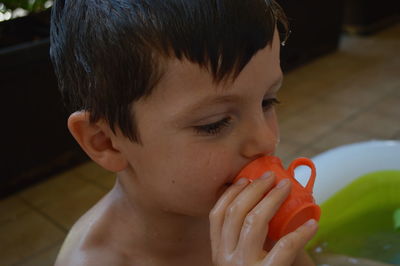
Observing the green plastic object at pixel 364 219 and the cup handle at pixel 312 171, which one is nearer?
the cup handle at pixel 312 171

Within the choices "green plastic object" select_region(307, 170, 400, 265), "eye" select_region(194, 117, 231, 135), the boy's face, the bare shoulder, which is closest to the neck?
the bare shoulder

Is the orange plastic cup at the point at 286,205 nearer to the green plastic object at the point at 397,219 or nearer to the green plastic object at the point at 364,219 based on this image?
the green plastic object at the point at 364,219

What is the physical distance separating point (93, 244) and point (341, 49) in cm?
330

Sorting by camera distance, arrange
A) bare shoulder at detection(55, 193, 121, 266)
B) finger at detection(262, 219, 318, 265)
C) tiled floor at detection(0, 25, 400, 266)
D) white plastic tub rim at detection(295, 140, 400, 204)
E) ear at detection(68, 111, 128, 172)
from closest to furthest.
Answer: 1. finger at detection(262, 219, 318, 265)
2. ear at detection(68, 111, 128, 172)
3. bare shoulder at detection(55, 193, 121, 266)
4. white plastic tub rim at detection(295, 140, 400, 204)
5. tiled floor at detection(0, 25, 400, 266)

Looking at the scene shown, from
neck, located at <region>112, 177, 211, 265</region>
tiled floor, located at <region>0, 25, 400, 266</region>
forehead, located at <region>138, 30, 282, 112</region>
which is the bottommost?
tiled floor, located at <region>0, 25, 400, 266</region>

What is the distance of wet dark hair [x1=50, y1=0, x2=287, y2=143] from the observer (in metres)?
0.67

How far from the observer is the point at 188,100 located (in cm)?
68

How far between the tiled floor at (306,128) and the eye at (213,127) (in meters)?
1.08

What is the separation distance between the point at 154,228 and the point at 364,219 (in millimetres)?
888

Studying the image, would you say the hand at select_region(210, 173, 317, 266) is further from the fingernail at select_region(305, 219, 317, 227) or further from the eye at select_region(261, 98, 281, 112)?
the eye at select_region(261, 98, 281, 112)

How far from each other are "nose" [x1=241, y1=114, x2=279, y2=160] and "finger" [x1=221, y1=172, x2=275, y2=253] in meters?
0.05

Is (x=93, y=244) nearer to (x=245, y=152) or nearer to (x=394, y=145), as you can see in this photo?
(x=245, y=152)

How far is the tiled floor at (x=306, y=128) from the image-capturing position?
171cm

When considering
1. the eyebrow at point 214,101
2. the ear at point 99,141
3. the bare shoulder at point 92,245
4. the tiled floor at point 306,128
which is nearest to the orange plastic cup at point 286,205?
the eyebrow at point 214,101
